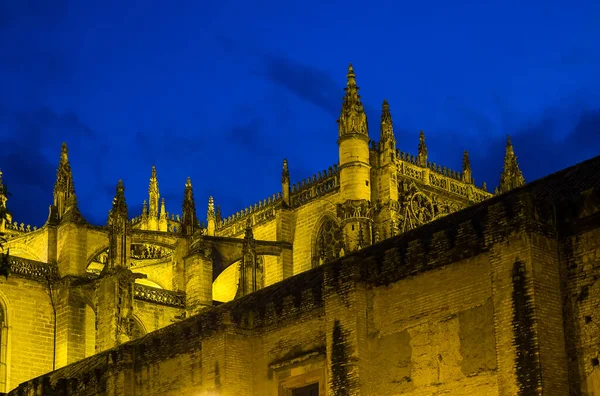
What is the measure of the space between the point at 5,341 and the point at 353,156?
15898mm

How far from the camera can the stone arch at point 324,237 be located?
4941 cm

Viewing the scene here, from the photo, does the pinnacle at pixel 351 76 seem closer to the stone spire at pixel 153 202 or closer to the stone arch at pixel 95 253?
the stone arch at pixel 95 253

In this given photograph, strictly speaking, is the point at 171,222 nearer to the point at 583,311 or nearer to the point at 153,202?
the point at 153,202

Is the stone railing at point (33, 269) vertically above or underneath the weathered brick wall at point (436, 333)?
above

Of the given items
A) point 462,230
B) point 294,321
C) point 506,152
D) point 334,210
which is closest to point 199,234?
point 334,210

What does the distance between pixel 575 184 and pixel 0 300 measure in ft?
94.2

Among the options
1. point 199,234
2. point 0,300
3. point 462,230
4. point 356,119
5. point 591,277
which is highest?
point 356,119

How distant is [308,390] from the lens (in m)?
23.3

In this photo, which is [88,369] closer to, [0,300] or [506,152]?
[0,300]

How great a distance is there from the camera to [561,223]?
746 inches

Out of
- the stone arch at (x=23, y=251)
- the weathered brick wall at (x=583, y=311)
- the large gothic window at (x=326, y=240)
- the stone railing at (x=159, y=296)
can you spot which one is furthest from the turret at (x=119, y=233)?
the weathered brick wall at (x=583, y=311)

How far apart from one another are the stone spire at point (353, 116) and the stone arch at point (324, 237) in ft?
15.5

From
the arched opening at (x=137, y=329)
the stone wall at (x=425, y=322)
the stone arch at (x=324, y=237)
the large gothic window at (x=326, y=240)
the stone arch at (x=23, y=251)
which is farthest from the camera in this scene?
the stone arch at (x=324, y=237)

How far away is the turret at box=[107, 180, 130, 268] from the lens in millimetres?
42531
